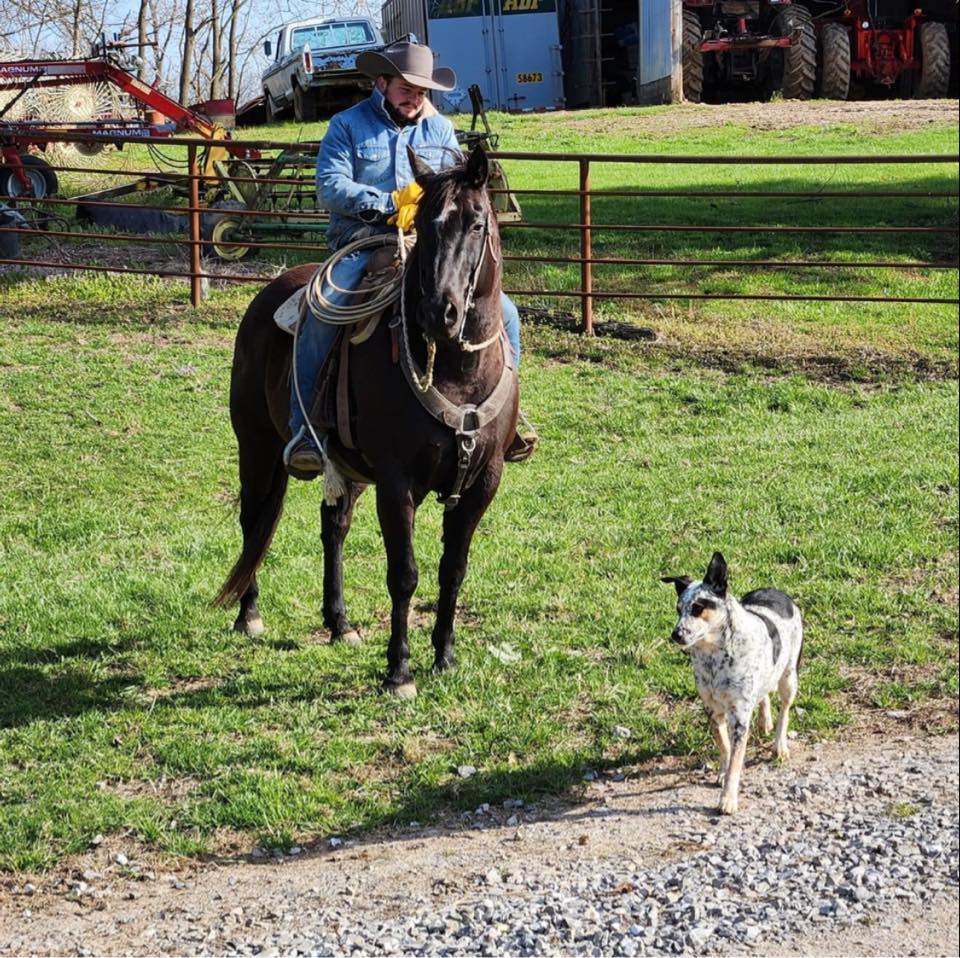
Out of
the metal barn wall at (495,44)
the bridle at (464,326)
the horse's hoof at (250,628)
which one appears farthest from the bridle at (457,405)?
the metal barn wall at (495,44)

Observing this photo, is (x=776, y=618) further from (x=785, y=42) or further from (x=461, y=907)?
(x=785, y=42)

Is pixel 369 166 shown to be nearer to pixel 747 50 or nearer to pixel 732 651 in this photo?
pixel 732 651

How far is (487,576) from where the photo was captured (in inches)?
295

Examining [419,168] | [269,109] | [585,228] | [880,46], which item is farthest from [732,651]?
[269,109]

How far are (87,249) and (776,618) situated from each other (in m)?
13.5

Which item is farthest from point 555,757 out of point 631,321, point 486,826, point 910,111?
point 631,321

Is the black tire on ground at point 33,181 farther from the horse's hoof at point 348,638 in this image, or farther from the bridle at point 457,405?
the bridle at point 457,405

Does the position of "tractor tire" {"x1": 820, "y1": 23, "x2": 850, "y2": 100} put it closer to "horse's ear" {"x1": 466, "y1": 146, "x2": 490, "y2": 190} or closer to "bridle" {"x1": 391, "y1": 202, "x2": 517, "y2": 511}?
"bridle" {"x1": 391, "y1": 202, "x2": 517, "y2": 511}

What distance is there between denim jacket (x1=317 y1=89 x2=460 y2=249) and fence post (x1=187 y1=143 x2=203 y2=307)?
7.54 meters

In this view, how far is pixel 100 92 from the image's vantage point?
2370 cm

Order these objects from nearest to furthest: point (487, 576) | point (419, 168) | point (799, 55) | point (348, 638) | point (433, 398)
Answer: point (419, 168) < point (433, 398) < point (348, 638) < point (487, 576) < point (799, 55)

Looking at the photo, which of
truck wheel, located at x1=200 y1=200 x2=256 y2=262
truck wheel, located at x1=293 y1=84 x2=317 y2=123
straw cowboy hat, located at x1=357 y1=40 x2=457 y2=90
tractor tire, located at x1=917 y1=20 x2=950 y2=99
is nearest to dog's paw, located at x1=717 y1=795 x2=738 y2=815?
straw cowboy hat, located at x1=357 y1=40 x2=457 y2=90

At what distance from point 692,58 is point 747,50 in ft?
3.53

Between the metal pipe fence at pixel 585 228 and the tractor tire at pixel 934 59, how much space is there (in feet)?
9.80
